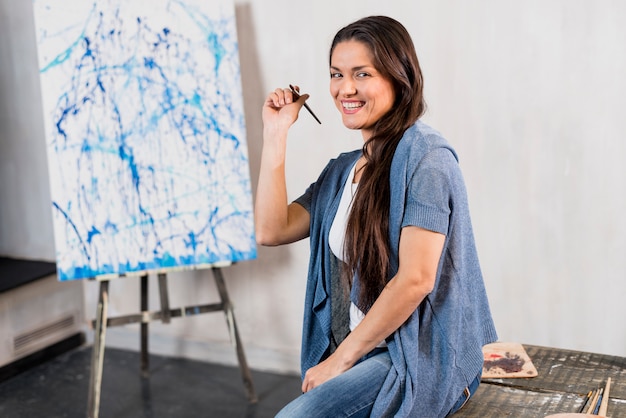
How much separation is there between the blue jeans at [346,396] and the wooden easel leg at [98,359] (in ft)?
4.69

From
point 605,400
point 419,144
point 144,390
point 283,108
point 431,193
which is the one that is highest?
point 283,108

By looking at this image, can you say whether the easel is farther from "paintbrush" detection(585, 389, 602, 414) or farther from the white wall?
"paintbrush" detection(585, 389, 602, 414)

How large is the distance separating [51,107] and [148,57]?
0.39 metres

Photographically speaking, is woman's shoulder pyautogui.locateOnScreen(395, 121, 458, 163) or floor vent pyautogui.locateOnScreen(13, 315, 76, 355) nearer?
woman's shoulder pyautogui.locateOnScreen(395, 121, 458, 163)

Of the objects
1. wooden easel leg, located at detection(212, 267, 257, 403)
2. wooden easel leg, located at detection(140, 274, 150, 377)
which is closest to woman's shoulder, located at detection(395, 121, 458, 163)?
wooden easel leg, located at detection(212, 267, 257, 403)

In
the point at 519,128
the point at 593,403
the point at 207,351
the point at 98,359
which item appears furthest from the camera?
the point at 207,351

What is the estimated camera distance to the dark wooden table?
1.77m

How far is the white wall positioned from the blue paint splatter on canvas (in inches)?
12.0

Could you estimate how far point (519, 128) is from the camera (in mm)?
2801

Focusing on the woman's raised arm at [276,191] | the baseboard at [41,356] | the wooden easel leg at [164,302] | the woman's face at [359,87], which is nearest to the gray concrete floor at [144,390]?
the baseboard at [41,356]

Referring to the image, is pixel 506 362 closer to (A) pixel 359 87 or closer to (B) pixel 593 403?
(B) pixel 593 403

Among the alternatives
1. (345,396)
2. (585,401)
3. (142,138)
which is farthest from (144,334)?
(585,401)

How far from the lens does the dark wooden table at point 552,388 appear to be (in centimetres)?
177

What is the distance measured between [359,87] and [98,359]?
5.40ft
